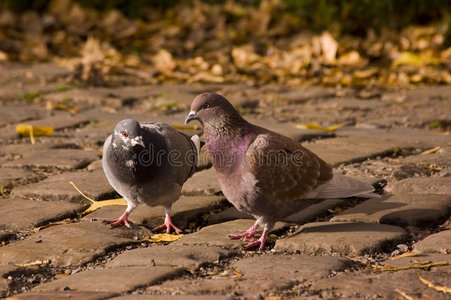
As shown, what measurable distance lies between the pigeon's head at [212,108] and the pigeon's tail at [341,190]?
21.6 inches

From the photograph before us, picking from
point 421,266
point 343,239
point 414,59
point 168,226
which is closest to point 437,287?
point 421,266

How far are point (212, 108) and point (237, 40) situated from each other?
6559mm

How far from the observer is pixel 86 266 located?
3.07m

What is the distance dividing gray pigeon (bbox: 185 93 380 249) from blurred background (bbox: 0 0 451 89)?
4.27 m

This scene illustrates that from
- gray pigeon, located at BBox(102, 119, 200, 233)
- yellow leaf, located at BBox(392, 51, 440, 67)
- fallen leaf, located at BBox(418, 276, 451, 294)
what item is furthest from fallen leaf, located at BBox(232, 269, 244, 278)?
yellow leaf, located at BBox(392, 51, 440, 67)

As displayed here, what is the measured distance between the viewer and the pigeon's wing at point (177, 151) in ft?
12.6

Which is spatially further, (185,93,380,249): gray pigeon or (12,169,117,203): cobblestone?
(12,169,117,203): cobblestone

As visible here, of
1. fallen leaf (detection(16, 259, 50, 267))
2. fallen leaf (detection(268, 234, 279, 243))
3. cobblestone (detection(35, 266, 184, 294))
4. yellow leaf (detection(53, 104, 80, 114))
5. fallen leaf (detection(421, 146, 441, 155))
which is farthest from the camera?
yellow leaf (detection(53, 104, 80, 114))

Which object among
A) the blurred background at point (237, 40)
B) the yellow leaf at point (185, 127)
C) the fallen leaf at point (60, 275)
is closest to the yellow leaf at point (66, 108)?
the blurred background at point (237, 40)

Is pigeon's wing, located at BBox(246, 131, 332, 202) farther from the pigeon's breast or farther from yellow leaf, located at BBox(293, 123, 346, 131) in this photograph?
yellow leaf, located at BBox(293, 123, 346, 131)

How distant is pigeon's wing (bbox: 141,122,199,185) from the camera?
3848mm

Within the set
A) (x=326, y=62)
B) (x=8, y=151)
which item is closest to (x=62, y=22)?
(x=326, y=62)

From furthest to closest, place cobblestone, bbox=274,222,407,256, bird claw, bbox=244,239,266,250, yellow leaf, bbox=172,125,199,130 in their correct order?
yellow leaf, bbox=172,125,199,130
bird claw, bbox=244,239,266,250
cobblestone, bbox=274,222,407,256

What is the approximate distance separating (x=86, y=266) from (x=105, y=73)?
211 inches
